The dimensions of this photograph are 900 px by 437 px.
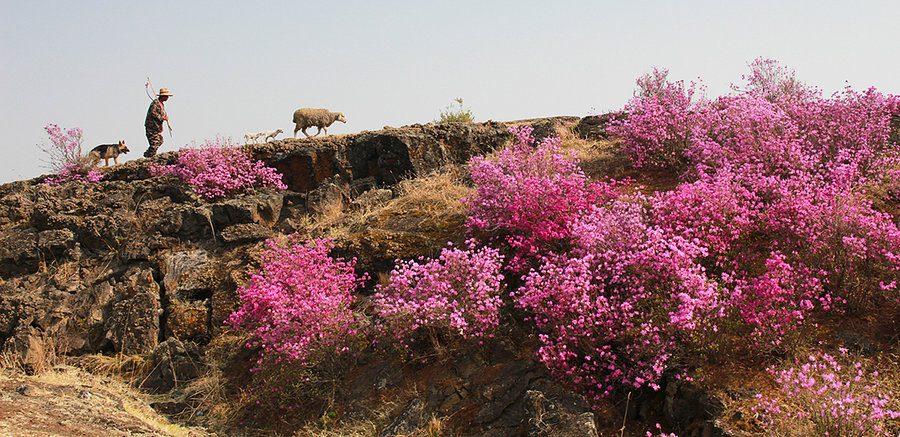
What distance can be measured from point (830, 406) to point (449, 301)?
12.4 feet

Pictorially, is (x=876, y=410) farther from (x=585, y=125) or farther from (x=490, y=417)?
(x=585, y=125)

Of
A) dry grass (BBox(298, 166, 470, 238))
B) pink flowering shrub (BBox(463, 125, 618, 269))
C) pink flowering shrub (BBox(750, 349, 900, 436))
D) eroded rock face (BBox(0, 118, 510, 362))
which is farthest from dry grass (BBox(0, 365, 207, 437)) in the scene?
pink flowering shrub (BBox(750, 349, 900, 436))

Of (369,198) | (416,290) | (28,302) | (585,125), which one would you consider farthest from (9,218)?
(585,125)

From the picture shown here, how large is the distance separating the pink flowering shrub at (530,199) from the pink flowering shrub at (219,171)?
534cm

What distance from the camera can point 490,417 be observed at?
5.66 m

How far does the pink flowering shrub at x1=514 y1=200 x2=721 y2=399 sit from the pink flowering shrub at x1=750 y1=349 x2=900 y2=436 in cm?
85

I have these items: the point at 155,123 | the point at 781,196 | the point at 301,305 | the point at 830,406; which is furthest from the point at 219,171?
the point at 830,406

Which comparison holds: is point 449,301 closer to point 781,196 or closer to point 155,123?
point 781,196

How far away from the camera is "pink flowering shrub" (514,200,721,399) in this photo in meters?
5.25

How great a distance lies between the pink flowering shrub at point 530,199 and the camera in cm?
751

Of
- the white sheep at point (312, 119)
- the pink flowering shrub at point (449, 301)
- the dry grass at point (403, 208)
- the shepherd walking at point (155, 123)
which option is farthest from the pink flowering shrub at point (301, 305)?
the white sheep at point (312, 119)

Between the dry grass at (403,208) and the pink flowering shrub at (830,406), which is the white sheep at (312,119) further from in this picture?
the pink flowering shrub at (830,406)

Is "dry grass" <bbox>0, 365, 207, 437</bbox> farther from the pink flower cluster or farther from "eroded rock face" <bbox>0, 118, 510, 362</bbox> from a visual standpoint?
the pink flower cluster

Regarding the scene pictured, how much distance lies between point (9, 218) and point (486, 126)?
1040 centimetres
